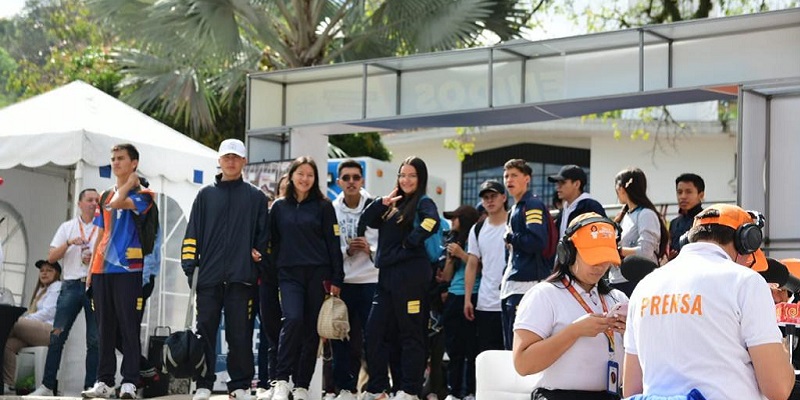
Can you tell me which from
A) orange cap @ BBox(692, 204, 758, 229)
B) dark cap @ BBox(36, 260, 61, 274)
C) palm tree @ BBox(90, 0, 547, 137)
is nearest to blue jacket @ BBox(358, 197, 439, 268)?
dark cap @ BBox(36, 260, 61, 274)

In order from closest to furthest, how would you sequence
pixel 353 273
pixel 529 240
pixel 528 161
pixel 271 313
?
pixel 529 240 < pixel 271 313 < pixel 353 273 < pixel 528 161

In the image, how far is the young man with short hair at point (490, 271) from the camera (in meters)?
10.6

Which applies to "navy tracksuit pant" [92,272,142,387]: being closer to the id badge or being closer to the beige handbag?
the beige handbag

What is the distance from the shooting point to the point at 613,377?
5.50 m

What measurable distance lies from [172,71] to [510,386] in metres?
16.1

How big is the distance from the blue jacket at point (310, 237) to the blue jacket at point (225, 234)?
6.9 inches

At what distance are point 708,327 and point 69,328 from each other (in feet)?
26.8

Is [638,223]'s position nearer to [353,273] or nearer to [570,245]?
[353,273]

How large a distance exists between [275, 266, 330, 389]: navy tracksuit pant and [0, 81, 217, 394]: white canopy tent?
2686mm

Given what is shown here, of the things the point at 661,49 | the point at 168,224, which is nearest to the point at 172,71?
the point at 168,224

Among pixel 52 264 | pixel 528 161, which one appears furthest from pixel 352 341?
pixel 528 161

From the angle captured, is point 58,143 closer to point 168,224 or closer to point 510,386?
point 168,224

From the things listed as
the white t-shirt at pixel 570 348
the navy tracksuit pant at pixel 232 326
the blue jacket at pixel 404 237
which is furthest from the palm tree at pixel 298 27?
the white t-shirt at pixel 570 348

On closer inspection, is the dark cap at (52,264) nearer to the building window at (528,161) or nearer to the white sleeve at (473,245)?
the white sleeve at (473,245)
